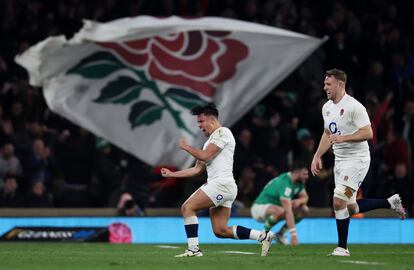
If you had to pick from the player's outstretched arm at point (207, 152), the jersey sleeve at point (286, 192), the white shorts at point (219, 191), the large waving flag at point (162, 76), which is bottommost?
the white shorts at point (219, 191)

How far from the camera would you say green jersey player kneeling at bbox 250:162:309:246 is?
66.0 ft

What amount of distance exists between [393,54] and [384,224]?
200 inches

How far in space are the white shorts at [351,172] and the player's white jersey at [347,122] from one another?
0.26 ft

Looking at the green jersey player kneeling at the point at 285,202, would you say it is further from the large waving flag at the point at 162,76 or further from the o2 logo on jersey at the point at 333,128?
the o2 logo on jersey at the point at 333,128

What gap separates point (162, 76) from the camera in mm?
23344

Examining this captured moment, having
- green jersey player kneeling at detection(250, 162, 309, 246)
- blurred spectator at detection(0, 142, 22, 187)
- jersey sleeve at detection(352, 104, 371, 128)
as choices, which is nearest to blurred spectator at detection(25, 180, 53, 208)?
blurred spectator at detection(0, 142, 22, 187)

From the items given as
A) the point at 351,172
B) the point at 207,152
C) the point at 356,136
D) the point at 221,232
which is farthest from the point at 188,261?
the point at 356,136

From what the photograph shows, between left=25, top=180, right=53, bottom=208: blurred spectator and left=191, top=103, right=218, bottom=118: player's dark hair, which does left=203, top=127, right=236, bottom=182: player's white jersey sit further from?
left=25, top=180, right=53, bottom=208: blurred spectator

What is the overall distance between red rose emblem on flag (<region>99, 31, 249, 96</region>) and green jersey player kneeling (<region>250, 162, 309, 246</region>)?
11.8 feet

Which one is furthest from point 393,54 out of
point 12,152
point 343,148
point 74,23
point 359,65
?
point 343,148

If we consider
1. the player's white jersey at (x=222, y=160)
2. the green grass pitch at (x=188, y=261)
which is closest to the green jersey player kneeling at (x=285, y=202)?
the green grass pitch at (x=188, y=261)

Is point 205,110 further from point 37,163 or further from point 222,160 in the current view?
point 37,163

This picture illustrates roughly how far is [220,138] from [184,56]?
900 centimetres

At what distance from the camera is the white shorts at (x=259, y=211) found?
2069 cm
